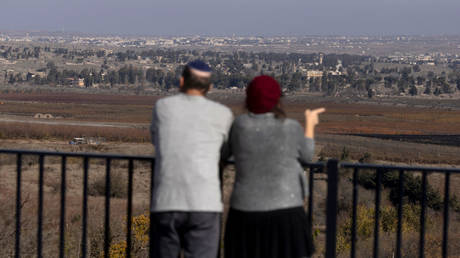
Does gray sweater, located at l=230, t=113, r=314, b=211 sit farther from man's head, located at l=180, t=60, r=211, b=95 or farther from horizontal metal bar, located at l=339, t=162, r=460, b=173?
horizontal metal bar, located at l=339, t=162, r=460, b=173

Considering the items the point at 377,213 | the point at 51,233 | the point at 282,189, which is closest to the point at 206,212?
the point at 282,189

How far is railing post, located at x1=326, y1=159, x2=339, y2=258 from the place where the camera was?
481 centimetres

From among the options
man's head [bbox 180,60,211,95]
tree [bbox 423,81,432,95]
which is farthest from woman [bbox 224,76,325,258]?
tree [bbox 423,81,432,95]

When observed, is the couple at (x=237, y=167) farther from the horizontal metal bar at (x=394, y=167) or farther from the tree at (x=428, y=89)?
the tree at (x=428, y=89)

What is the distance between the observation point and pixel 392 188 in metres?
17.3

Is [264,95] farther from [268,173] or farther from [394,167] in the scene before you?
[394,167]

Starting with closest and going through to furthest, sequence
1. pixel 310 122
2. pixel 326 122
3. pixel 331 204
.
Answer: pixel 310 122
pixel 331 204
pixel 326 122

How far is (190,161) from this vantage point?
3.97 meters

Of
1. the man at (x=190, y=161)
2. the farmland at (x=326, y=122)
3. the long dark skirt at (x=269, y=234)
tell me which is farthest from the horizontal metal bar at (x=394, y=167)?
the farmland at (x=326, y=122)

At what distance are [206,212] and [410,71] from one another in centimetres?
18197

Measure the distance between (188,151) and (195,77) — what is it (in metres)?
0.47

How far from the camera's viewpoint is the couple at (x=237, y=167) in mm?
3965

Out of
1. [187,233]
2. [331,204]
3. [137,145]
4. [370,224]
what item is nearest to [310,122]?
[331,204]

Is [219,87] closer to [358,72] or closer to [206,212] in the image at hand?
[358,72]
